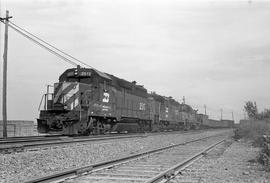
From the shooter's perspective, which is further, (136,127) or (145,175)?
(136,127)

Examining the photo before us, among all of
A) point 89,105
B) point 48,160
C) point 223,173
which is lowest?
point 223,173

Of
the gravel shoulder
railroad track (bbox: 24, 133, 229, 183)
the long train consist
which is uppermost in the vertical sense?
the long train consist

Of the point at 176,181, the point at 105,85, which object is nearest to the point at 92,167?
the point at 176,181

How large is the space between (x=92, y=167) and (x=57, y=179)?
1575 mm

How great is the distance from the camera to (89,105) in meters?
20.2

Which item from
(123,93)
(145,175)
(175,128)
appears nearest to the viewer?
(145,175)

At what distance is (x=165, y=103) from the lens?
40125 millimetres

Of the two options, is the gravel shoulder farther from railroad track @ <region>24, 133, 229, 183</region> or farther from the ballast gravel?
the ballast gravel

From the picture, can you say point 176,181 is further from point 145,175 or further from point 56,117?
point 56,117

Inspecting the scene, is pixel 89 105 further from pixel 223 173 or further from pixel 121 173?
pixel 223 173

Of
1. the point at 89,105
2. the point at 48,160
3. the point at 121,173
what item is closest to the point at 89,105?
the point at 89,105

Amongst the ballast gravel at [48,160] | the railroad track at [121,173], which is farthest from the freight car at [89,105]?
the railroad track at [121,173]

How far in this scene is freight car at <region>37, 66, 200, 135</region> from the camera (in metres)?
19.2

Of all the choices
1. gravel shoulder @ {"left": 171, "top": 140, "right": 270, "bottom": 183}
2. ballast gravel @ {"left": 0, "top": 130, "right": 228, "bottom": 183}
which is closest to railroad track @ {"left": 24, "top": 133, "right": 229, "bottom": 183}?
gravel shoulder @ {"left": 171, "top": 140, "right": 270, "bottom": 183}
